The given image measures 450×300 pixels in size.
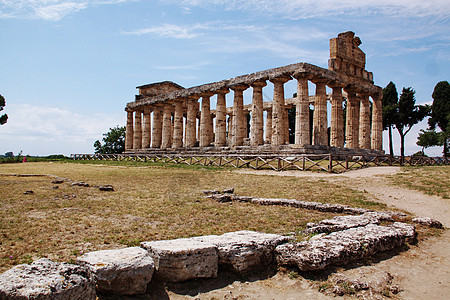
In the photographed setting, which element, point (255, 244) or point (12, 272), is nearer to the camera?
point (12, 272)

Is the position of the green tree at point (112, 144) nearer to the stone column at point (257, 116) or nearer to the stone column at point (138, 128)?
the stone column at point (138, 128)

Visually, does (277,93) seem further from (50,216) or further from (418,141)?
(418,141)

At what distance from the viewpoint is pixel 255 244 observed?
5.59 m

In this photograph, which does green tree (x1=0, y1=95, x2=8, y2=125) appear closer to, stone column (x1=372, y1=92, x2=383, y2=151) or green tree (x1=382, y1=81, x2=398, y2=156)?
stone column (x1=372, y1=92, x2=383, y2=151)

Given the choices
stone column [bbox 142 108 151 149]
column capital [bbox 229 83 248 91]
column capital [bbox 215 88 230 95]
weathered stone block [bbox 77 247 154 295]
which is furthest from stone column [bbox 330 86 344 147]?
weathered stone block [bbox 77 247 154 295]

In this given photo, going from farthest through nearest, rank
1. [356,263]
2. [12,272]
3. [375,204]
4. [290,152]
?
[290,152], [375,204], [356,263], [12,272]

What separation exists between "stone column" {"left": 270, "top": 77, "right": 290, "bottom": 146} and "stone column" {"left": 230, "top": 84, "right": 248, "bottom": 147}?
4298mm

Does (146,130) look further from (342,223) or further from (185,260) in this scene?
(185,260)

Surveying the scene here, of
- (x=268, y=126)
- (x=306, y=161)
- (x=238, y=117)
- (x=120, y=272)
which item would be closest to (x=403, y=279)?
(x=120, y=272)

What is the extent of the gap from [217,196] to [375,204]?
226 inches

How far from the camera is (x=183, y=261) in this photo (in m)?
4.92

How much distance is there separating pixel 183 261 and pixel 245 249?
1121mm

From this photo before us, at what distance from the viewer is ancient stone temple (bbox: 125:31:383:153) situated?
101ft

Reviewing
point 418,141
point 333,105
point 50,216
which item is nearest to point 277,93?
point 333,105
